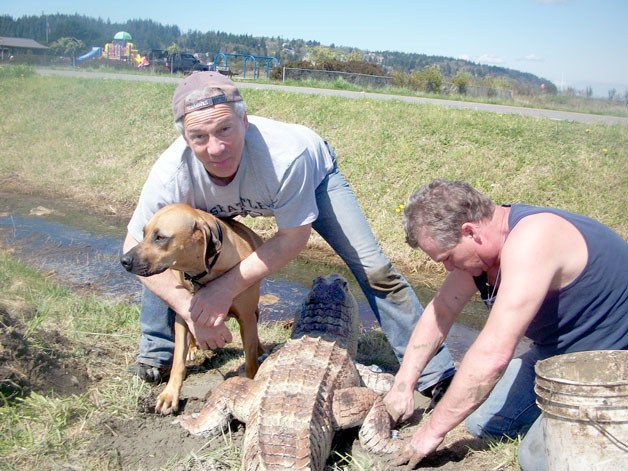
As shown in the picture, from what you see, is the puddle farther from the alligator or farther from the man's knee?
the alligator

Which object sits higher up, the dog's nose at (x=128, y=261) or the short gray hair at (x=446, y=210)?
the short gray hair at (x=446, y=210)

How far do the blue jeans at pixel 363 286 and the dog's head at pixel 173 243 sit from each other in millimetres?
711

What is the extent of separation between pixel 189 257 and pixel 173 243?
0.18m

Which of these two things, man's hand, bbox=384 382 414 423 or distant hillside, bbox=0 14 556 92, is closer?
man's hand, bbox=384 382 414 423

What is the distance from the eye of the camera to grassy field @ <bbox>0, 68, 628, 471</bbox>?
3.86m

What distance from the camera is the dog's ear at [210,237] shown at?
3.90m

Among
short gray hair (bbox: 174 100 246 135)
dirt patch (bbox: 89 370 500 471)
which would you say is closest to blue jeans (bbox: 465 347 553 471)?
dirt patch (bbox: 89 370 500 471)

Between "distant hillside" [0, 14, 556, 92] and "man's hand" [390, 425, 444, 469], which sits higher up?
"distant hillside" [0, 14, 556, 92]

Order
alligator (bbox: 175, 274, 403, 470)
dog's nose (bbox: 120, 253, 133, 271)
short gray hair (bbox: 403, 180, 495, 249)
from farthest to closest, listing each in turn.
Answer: dog's nose (bbox: 120, 253, 133, 271) < alligator (bbox: 175, 274, 403, 470) < short gray hair (bbox: 403, 180, 495, 249)

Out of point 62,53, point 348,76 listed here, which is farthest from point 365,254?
point 62,53

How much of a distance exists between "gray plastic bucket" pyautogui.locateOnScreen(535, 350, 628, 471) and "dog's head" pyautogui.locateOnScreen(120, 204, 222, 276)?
83.0 inches

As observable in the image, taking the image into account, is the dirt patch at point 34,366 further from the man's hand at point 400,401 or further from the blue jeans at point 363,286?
the man's hand at point 400,401

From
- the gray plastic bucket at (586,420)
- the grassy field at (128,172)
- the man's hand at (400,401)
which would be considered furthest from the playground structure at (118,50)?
the gray plastic bucket at (586,420)

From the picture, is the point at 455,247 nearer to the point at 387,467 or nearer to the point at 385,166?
the point at 387,467
